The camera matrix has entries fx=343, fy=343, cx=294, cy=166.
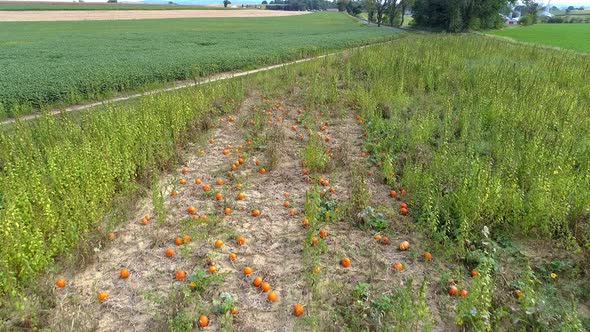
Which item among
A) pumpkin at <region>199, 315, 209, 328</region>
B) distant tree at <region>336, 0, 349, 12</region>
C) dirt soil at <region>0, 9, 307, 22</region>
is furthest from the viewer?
distant tree at <region>336, 0, 349, 12</region>

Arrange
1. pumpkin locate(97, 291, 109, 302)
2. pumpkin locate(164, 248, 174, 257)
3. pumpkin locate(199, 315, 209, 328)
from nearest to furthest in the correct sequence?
pumpkin locate(199, 315, 209, 328) < pumpkin locate(97, 291, 109, 302) < pumpkin locate(164, 248, 174, 257)

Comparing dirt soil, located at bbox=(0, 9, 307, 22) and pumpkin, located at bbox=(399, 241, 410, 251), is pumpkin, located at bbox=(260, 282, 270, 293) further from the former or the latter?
dirt soil, located at bbox=(0, 9, 307, 22)

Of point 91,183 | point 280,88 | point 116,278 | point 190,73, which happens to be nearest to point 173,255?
point 116,278

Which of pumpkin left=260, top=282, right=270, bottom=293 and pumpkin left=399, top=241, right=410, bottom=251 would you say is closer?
pumpkin left=260, top=282, right=270, bottom=293

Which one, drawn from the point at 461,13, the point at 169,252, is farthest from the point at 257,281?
the point at 461,13

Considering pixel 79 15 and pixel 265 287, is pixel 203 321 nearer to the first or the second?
pixel 265 287

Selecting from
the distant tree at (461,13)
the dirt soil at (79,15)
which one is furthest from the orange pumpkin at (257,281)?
the dirt soil at (79,15)

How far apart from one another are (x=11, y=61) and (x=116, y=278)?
18.3 meters

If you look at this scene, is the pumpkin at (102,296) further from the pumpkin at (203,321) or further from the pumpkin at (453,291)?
the pumpkin at (453,291)

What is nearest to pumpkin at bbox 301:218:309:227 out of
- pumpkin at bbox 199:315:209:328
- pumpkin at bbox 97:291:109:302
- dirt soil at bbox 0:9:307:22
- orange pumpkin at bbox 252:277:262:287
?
orange pumpkin at bbox 252:277:262:287

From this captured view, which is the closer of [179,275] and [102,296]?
[102,296]

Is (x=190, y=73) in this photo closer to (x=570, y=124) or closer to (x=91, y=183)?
(x=91, y=183)

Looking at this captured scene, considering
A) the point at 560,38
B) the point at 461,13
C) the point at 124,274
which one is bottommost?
the point at 124,274

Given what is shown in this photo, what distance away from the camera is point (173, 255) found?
3.81 metres
